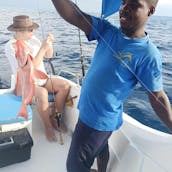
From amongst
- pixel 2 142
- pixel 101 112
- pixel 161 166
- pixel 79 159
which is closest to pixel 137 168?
pixel 161 166

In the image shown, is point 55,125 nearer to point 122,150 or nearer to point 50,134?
point 50,134

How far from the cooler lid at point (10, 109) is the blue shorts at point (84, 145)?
37.6 inches

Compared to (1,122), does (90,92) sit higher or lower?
higher

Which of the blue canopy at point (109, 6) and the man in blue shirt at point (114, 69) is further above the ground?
the blue canopy at point (109, 6)

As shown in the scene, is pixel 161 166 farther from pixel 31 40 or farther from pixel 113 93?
pixel 31 40

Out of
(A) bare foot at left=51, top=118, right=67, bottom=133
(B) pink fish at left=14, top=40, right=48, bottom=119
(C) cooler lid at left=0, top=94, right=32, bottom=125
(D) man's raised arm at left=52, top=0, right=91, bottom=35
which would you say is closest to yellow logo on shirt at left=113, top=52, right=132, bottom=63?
(D) man's raised arm at left=52, top=0, right=91, bottom=35

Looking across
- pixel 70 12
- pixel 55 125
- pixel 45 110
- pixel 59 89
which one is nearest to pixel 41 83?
pixel 59 89

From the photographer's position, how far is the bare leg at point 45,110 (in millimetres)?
2973

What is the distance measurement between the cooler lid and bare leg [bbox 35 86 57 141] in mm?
214

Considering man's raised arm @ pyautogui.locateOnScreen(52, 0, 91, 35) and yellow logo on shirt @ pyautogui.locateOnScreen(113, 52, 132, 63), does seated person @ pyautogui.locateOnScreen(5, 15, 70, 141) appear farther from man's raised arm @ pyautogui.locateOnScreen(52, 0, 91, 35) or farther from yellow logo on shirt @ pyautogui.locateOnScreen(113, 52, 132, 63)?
yellow logo on shirt @ pyautogui.locateOnScreen(113, 52, 132, 63)

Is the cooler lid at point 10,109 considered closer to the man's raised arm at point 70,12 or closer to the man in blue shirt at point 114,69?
the man in blue shirt at point 114,69

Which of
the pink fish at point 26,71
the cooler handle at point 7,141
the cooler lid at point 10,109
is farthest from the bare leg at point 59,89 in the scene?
the cooler handle at point 7,141

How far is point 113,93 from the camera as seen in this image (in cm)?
166

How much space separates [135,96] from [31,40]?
2192 mm
